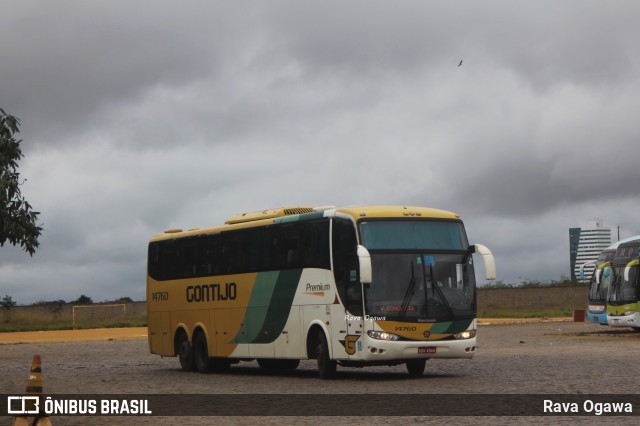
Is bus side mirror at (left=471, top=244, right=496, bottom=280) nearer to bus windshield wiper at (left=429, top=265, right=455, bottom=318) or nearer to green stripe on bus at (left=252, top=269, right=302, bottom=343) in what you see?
bus windshield wiper at (left=429, top=265, right=455, bottom=318)

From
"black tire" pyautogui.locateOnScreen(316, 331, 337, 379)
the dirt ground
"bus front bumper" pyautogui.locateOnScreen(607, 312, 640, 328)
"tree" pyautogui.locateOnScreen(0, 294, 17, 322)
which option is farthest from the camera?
"tree" pyautogui.locateOnScreen(0, 294, 17, 322)

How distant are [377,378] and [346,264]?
271cm

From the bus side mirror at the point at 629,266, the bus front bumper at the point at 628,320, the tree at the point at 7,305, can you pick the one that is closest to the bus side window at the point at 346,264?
the bus side mirror at the point at 629,266

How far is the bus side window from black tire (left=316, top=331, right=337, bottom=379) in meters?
1.22

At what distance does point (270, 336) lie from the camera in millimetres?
27906

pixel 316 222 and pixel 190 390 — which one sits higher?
pixel 316 222

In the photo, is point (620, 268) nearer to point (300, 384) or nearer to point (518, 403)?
point (300, 384)

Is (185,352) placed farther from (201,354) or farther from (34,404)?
(34,404)

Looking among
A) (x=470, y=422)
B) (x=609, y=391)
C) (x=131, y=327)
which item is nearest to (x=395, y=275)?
(x=609, y=391)

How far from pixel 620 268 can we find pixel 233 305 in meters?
24.2

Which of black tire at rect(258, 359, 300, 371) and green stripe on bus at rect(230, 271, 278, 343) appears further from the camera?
black tire at rect(258, 359, 300, 371)

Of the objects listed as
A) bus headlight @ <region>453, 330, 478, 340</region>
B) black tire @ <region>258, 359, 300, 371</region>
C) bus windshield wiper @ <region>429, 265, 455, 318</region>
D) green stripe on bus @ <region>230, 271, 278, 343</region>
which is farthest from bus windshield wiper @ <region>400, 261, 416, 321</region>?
black tire @ <region>258, 359, 300, 371</region>

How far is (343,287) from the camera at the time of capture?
2511 cm

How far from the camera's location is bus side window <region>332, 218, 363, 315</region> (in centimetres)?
2473
